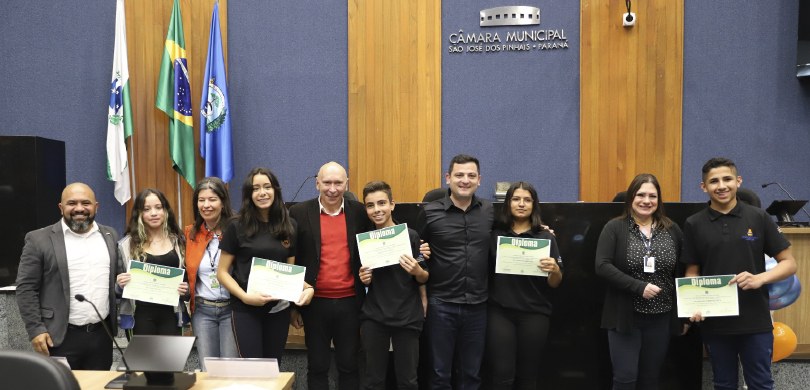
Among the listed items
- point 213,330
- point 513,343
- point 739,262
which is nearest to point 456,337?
point 513,343

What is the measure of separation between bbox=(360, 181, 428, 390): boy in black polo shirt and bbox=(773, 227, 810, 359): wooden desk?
250cm

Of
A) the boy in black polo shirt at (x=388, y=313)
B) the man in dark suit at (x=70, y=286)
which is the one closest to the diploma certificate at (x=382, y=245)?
the boy in black polo shirt at (x=388, y=313)

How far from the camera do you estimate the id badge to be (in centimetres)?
291

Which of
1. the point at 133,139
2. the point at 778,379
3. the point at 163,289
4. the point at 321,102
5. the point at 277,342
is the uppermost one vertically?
the point at 321,102

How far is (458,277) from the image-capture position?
299 centimetres

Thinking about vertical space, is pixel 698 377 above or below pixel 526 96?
below

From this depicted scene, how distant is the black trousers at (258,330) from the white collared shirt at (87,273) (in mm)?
709

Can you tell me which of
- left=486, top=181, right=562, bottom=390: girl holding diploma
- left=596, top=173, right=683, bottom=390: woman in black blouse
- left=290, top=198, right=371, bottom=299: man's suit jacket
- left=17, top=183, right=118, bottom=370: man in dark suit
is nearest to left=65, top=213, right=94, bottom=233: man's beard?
left=17, top=183, right=118, bottom=370: man in dark suit

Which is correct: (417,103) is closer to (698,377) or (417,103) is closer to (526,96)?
(526,96)

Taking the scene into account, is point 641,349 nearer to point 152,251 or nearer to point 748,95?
point 152,251

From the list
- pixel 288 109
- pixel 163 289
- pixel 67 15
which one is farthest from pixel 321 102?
pixel 163 289

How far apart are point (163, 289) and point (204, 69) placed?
3.22 metres

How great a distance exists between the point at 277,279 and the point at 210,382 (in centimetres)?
70

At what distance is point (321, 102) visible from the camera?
541 centimetres
